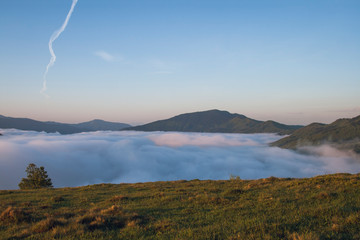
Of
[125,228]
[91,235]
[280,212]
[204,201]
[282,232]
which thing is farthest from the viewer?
[204,201]

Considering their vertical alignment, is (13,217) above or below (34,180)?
above

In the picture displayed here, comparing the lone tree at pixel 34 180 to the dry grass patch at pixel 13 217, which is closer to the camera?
the dry grass patch at pixel 13 217

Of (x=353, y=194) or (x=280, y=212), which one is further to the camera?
(x=353, y=194)

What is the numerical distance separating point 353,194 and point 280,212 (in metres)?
6.93

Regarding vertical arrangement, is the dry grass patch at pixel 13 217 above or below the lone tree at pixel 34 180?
above

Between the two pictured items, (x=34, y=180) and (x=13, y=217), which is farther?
(x=34, y=180)

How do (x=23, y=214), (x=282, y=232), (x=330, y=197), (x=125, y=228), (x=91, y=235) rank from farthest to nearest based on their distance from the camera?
(x=330, y=197) → (x=23, y=214) → (x=125, y=228) → (x=91, y=235) → (x=282, y=232)

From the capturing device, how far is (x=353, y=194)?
13.5 metres

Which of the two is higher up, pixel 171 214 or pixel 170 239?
pixel 170 239

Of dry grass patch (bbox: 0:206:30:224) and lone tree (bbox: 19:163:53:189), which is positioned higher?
dry grass patch (bbox: 0:206:30:224)

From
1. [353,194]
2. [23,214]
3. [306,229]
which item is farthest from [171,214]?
[353,194]

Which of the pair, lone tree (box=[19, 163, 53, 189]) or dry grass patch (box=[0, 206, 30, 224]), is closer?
dry grass patch (box=[0, 206, 30, 224])

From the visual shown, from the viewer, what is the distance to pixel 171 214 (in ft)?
38.3

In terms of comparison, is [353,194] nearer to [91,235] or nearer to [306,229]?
[306,229]
